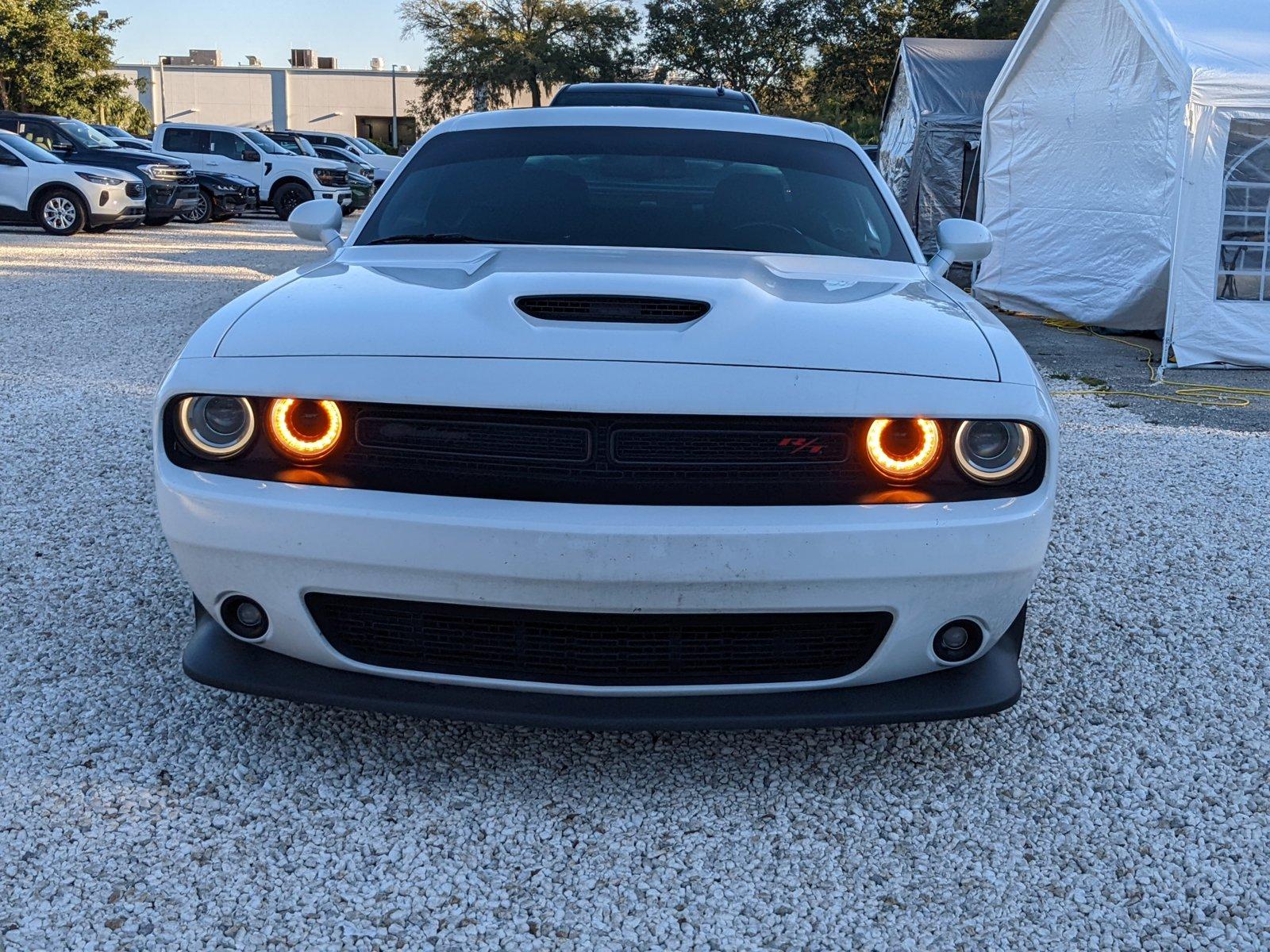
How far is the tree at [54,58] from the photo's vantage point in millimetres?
30875

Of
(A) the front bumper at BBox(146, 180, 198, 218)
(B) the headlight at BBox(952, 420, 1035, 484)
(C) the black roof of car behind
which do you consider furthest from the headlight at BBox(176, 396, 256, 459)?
(A) the front bumper at BBox(146, 180, 198, 218)

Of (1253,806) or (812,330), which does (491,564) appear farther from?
(1253,806)

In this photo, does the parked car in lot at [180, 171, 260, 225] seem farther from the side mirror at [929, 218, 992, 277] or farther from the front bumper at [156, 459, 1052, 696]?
the front bumper at [156, 459, 1052, 696]

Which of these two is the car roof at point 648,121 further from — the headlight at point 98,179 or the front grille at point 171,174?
the front grille at point 171,174

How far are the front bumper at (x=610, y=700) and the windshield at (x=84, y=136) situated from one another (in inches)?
744

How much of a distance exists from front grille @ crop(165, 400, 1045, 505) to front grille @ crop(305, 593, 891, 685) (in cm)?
24

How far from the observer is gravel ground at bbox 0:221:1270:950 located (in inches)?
85.3

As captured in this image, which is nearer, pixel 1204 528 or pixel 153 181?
pixel 1204 528

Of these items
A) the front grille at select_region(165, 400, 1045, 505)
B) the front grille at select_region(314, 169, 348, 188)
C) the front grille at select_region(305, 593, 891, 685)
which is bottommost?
the front grille at select_region(314, 169, 348, 188)

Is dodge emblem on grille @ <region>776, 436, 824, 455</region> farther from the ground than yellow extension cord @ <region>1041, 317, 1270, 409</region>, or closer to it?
farther from the ground

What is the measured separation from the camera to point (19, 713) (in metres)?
2.89

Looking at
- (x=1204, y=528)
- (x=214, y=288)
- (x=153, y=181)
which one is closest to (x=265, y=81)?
(x=153, y=181)

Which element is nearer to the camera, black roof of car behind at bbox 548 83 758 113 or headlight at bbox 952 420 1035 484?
headlight at bbox 952 420 1035 484

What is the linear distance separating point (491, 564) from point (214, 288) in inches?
425
